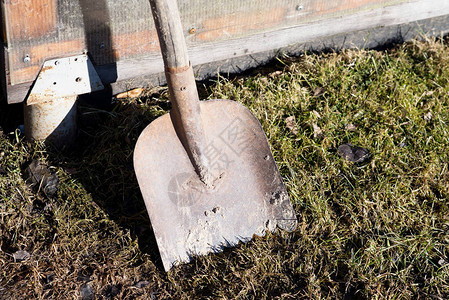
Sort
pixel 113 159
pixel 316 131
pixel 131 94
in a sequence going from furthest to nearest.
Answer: pixel 131 94 → pixel 316 131 → pixel 113 159

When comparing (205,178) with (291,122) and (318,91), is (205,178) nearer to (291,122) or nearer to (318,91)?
(291,122)

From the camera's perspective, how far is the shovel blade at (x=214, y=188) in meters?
2.41

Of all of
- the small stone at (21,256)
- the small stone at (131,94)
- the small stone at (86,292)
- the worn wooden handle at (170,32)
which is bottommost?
the small stone at (86,292)

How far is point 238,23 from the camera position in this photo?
2.94 meters

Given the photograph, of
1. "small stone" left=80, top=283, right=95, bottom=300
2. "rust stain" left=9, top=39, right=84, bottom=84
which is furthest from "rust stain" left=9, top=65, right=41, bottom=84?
"small stone" left=80, top=283, right=95, bottom=300

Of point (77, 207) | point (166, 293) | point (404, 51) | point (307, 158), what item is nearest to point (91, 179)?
point (77, 207)

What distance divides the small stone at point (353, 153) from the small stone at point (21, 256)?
1.79 m

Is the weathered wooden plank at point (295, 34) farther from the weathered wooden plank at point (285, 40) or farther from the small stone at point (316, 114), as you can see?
the small stone at point (316, 114)

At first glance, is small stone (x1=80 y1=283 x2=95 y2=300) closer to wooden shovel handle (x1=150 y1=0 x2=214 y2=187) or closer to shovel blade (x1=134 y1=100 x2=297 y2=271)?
shovel blade (x1=134 y1=100 x2=297 y2=271)

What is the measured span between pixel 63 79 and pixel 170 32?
31.4 inches

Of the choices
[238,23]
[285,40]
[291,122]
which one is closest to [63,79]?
[238,23]

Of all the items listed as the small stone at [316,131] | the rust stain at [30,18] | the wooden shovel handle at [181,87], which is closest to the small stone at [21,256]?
the wooden shovel handle at [181,87]

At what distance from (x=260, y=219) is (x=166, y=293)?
62 cm

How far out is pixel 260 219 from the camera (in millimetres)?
2502
